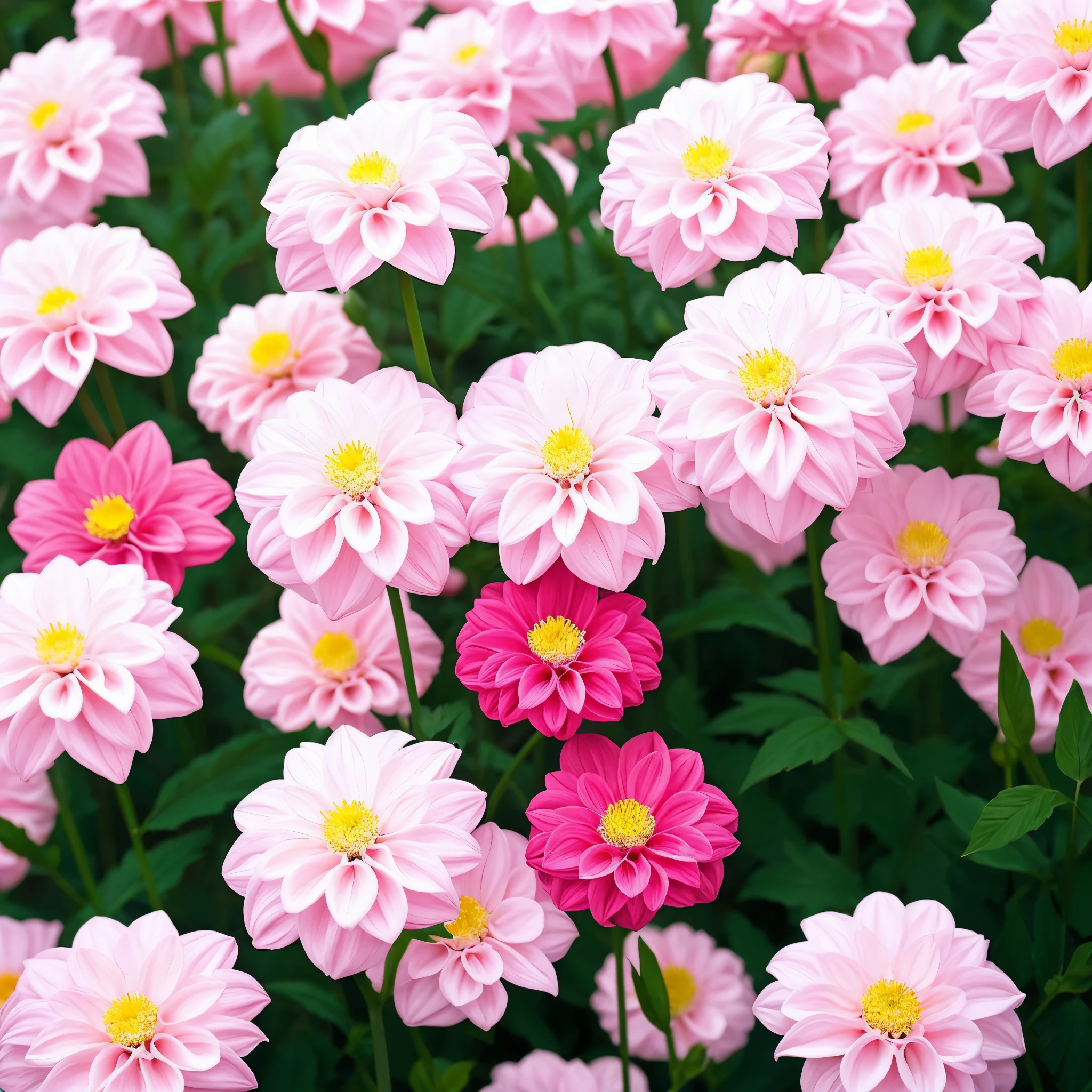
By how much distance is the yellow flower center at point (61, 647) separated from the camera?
672 millimetres

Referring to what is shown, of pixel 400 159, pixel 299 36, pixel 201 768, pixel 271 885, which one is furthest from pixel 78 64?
pixel 271 885

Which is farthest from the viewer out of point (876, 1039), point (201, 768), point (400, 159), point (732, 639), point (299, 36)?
point (732, 639)

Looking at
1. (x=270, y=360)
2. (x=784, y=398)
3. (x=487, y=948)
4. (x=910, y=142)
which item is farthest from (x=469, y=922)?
(x=910, y=142)

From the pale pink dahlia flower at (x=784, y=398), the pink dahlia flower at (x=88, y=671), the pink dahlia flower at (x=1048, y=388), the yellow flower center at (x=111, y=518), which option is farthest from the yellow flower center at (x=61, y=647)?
the pink dahlia flower at (x=1048, y=388)

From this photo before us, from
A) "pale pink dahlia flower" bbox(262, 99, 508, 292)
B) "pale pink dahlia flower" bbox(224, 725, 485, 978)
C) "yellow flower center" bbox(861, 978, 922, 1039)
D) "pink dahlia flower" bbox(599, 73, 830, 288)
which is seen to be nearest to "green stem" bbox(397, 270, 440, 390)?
"pale pink dahlia flower" bbox(262, 99, 508, 292)

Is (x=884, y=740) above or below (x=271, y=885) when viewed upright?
below

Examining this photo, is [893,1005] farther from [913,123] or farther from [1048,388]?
[913,123]

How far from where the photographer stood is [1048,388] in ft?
2.34

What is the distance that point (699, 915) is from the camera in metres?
0.94

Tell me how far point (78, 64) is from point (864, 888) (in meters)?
0.95

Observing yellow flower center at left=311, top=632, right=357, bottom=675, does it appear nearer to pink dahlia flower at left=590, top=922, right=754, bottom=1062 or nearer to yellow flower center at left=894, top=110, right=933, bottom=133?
pink dahlia flower at left=590, top=922, right=754, bottom=1062

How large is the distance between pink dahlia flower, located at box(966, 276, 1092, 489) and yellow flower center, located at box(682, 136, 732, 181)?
22 cm

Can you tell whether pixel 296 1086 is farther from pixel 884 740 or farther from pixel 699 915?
pixel 884 740

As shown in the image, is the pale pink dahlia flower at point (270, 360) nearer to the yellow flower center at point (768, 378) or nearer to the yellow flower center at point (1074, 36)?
the yellow flower center at point (768, 378)
